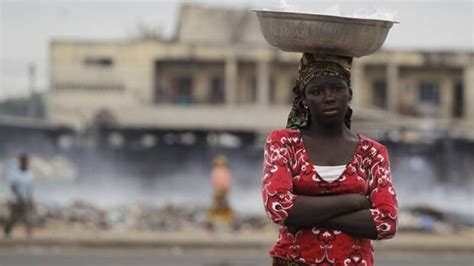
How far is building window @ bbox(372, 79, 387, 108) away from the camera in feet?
160

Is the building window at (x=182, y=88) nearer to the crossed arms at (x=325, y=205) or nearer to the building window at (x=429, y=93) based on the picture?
the building window at (x=429, y=93)

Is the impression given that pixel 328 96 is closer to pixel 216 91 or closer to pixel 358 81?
pixel 216 91

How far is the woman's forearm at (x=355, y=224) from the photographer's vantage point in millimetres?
4480

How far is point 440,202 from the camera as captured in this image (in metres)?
28.9

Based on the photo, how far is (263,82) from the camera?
47719 mm

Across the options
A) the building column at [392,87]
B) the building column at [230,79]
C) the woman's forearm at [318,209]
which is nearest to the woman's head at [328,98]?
the woman's forearm at [318,209]

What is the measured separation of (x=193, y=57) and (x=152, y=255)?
28.3 meters

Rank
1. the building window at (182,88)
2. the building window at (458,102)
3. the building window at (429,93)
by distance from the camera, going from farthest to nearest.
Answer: the building window at (458,102) < the building window at (429,93) < the building window at (182,88)

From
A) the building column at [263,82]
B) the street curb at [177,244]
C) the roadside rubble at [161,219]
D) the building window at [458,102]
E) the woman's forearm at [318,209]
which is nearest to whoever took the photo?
the woman's forearm at [318,209]

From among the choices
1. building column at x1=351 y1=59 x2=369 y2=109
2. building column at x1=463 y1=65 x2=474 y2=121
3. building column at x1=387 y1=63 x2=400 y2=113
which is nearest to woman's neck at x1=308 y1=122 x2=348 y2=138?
building column at x1=351 y1=59 x2=369 y2=109

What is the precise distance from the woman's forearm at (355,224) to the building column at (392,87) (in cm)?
4343

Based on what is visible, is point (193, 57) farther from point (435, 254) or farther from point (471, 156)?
point (435, 254)

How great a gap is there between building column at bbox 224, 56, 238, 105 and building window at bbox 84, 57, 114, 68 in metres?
4.30

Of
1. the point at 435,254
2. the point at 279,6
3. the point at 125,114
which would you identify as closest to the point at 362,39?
the point at 279,6
